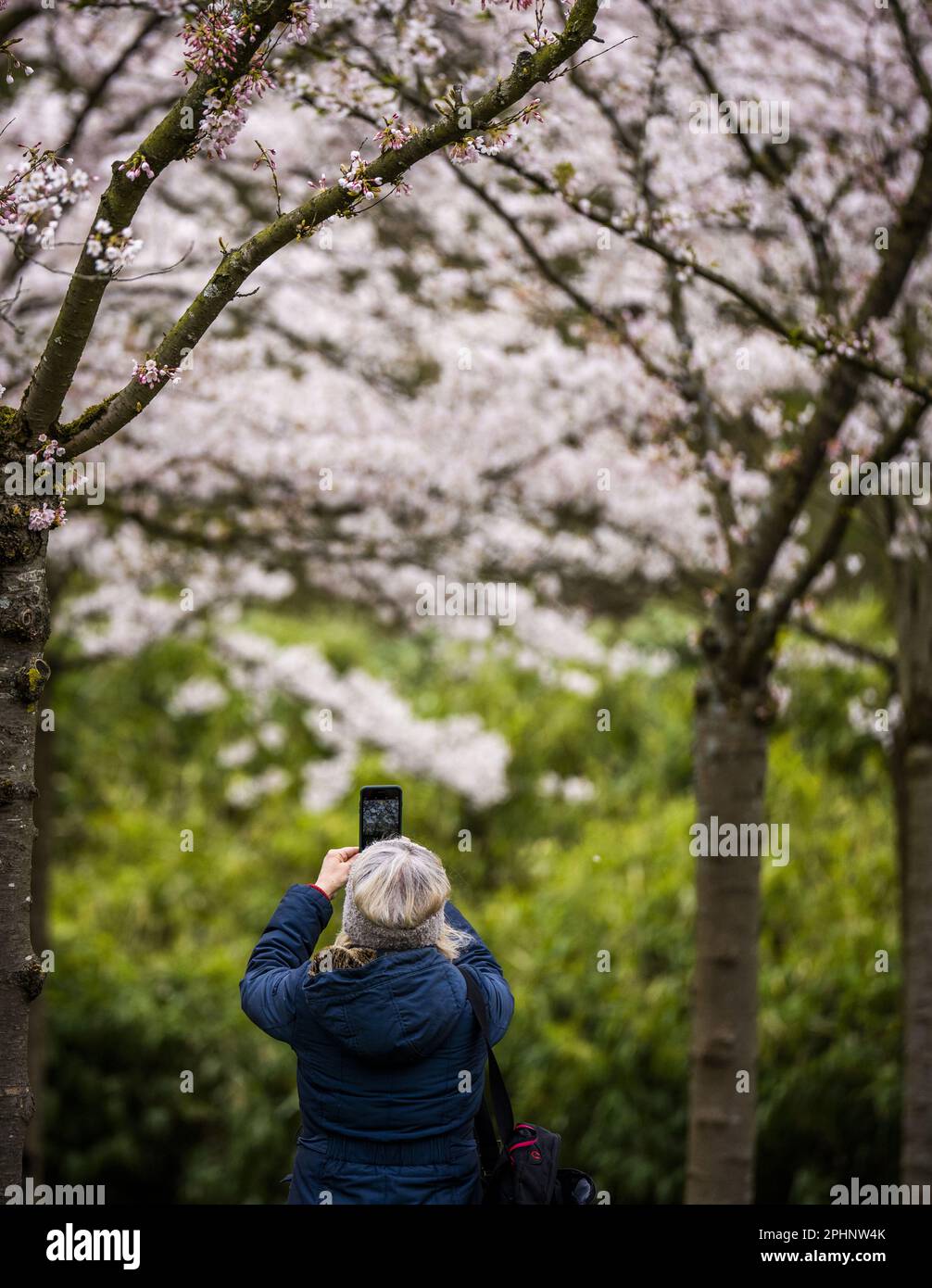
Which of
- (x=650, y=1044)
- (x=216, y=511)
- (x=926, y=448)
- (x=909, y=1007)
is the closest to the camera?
(x=909, y=1007)

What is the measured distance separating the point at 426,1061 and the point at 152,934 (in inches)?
261

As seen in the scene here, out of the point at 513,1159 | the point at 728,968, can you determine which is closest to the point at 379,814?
the point at 513,1159

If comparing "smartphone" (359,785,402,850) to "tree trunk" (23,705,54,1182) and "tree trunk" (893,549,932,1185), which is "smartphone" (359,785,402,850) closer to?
"tree trunk" (893,549,932,1185)

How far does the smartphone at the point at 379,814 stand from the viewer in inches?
95.5

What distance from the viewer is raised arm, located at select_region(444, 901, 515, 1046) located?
7.32ft

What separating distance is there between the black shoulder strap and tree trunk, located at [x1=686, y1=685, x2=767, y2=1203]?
169 centimetres

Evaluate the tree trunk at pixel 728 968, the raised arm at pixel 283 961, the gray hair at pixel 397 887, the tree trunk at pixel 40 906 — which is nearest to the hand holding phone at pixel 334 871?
the raised arm at pixel 283 961

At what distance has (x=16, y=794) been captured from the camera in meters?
2.32

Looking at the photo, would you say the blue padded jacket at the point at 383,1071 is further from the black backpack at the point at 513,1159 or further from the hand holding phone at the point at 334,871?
the hand holding phone at the point at 334,871

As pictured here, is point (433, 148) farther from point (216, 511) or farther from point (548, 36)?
point (216, 511)

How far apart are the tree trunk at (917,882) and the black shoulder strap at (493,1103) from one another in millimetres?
3076

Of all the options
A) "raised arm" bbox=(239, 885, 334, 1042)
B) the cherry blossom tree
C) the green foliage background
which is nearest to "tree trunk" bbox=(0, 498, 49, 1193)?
the cherry blossom tree
